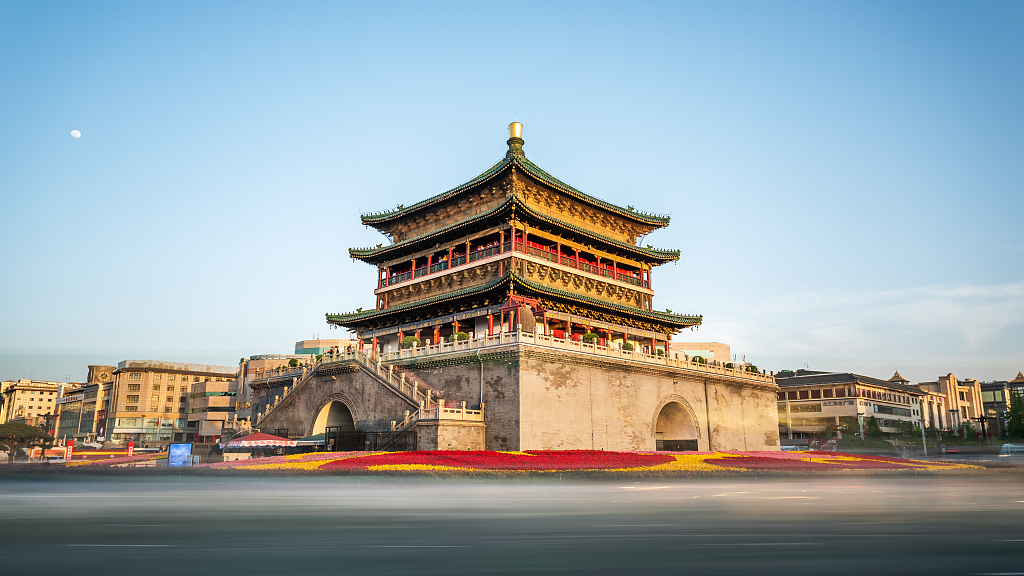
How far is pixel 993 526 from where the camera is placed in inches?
324

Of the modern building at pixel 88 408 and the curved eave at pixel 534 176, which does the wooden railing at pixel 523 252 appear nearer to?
the curved eave at pixel 534 176

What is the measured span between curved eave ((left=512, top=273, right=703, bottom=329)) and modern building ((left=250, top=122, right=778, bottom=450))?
0.42 ft

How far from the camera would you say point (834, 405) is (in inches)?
2758

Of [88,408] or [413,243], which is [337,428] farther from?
[88,408]

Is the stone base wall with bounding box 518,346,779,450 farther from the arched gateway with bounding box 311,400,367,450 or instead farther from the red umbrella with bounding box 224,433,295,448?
the red umbrella with bounding box 224,433,295,448

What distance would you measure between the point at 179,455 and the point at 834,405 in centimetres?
6459

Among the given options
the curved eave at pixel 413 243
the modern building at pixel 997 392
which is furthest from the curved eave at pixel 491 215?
the modern building at pixel 997 392

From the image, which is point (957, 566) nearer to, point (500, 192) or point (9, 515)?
point (9, 515)

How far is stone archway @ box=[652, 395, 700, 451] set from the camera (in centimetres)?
3959

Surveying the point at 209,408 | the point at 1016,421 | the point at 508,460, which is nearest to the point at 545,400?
→ the point at 508,460

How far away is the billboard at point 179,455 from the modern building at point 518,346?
323 inches

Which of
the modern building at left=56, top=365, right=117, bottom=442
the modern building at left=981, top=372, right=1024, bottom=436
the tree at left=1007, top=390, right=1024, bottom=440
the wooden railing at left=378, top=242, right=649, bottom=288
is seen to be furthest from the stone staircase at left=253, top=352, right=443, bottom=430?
the modern building at left=981, top=372, right=1024, bottom=436

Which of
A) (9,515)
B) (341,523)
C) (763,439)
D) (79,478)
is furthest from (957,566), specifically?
(763,439)

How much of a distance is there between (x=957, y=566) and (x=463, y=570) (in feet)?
13.4
